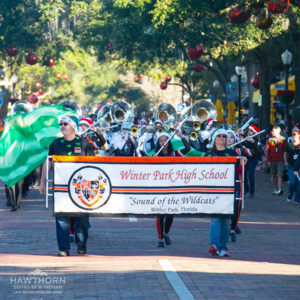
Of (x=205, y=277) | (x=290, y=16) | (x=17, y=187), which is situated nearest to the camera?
(x=205, y=277)

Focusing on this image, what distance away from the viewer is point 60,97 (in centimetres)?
7469

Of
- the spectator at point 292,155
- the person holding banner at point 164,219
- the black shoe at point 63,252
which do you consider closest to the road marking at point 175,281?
the black shoe at point 63,252

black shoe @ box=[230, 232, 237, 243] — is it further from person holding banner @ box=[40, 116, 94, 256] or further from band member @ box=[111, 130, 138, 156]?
band member @ box=[111, 130, 138, 156]

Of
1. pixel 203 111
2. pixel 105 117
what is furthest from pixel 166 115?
pixel 105 117

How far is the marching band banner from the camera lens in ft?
36.7

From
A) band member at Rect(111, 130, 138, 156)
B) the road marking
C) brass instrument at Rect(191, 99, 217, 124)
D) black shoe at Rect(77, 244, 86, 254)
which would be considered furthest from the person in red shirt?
the road marking

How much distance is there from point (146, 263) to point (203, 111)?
17.6 meters

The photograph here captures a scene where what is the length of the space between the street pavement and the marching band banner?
0.64 metres

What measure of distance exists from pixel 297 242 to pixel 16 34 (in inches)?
1199

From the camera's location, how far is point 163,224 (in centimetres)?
1209

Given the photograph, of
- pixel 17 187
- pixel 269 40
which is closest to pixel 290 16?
pixel 269 40

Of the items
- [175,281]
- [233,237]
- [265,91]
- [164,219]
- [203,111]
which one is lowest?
[233,237]

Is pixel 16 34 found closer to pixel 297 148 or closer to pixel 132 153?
pixel 132 153

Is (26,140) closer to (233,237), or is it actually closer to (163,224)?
(163,224)
